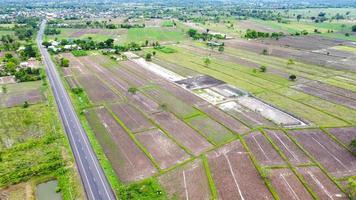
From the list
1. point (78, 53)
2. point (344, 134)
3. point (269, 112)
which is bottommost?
point (78, 53)

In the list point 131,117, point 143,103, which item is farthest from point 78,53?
point 131,117

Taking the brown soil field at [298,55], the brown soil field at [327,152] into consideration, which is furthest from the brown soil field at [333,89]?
the brown soil field at [327,152]

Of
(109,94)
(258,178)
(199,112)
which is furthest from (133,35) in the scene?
(258,178)

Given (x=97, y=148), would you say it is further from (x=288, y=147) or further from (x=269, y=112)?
(x=269, y=112)

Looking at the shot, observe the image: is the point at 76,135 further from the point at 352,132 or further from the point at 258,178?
the point at 352,132

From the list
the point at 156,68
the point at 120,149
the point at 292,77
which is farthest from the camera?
the point at 156,68

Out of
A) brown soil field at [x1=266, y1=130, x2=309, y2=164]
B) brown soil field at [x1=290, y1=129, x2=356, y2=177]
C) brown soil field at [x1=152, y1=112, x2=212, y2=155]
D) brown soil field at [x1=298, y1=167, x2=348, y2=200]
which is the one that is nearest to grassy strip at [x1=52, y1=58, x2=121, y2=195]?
brown soil field at [x1=152, y1=112, x2=212, y2=155]

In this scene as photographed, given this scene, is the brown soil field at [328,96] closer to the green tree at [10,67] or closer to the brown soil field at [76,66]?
the brown soil field at [76,66]
